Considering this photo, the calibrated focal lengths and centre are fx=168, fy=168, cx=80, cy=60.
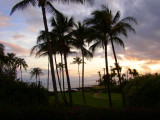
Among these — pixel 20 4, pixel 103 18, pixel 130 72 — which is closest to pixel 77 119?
pixel 20 4

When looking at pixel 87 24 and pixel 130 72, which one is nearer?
pixel 87 24

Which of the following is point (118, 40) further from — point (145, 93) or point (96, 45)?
point (145, 93)

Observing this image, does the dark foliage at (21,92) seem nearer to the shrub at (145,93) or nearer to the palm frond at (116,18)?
the shrub at (145,93)

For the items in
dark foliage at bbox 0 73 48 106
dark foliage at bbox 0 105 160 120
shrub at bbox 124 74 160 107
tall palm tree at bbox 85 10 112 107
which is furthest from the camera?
tall palm tree at bbox 85 10 112 107

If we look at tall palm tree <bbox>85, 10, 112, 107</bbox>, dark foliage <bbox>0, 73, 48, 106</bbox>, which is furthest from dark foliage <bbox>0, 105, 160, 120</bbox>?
tall palm tree <bbox>85, 10, 112, 107</bbox>

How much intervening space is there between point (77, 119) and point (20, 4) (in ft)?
35.2

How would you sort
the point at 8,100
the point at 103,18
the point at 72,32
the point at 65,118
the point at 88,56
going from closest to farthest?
the point at 65,118
the point at 8,100
the point at 103,18
the point at 72,32
the point at 88,56

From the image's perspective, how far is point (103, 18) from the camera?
20.2 m

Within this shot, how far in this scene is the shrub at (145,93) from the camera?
12742mm

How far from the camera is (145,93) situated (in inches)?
532

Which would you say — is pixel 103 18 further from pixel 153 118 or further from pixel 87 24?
pixel 153 118

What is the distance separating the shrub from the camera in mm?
12742

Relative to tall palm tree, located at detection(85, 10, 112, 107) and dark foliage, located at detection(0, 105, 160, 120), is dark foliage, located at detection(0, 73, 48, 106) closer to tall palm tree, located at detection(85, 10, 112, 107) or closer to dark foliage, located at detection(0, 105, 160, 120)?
dark foliage, located at detection(0, 105, 160, 120)

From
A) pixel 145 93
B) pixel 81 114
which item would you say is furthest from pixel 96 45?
pixel 81 114
